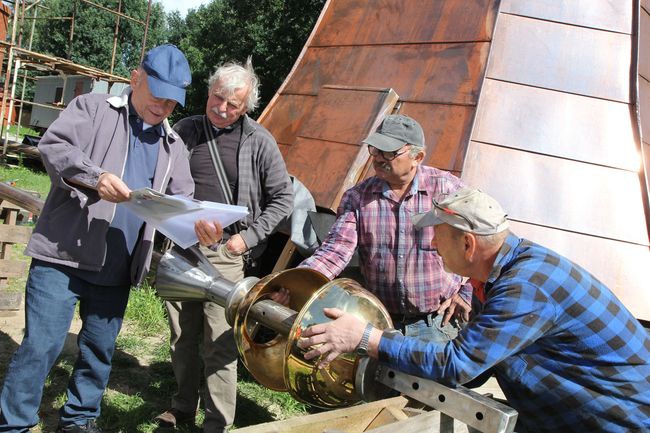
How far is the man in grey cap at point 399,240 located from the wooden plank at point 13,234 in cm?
367

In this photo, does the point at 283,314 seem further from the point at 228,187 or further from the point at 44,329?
the point at 228,187

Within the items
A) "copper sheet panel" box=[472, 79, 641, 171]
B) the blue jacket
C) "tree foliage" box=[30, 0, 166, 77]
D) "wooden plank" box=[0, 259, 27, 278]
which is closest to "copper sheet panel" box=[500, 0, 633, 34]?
"copper sheet panel" box=[472, 79, 641, 171]

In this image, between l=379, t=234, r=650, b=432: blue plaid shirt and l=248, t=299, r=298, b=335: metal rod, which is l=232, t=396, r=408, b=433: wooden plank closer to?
l=379, t=234, r=650, b=432: blue plaid shirt

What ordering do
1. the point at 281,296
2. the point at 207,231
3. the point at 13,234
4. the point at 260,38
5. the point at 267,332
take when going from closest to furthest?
the point at 281,296 < the point at 267,332 < the point at 207,231 < the point at 13,234 < the point at 260,38

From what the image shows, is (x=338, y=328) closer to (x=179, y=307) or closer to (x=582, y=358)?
(x=582, y=358)

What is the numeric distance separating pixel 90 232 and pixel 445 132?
2906 millimetres

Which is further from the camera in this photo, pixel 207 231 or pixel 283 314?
pixel 207 231

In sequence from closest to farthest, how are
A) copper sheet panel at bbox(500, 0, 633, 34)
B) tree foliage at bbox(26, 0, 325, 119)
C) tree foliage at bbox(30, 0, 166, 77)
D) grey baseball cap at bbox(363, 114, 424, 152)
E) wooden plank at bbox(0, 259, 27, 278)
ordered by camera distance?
grey baseball cap at bbox(363, 114, 424, 152), copper sheet panel at bbox(500, 0, 633, 34), wooden plank at bbox(0, 259, 27, 278), tree foliage at bbox(26, 0, 325, 119), tree foliage at bbox(30, 0, 166, 77)

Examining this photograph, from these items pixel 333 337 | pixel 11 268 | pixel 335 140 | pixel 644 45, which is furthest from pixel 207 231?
pixel 644 45

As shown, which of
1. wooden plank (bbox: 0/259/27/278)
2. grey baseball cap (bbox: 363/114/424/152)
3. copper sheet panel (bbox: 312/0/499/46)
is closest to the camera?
grey baseball cap (bbox: 363/114/424/152)

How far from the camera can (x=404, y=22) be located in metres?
5.64

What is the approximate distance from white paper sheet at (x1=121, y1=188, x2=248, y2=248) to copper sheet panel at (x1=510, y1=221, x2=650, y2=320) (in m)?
2.54

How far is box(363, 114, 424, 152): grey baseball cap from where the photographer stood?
298cm

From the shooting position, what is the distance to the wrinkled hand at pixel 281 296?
247 centimetres
